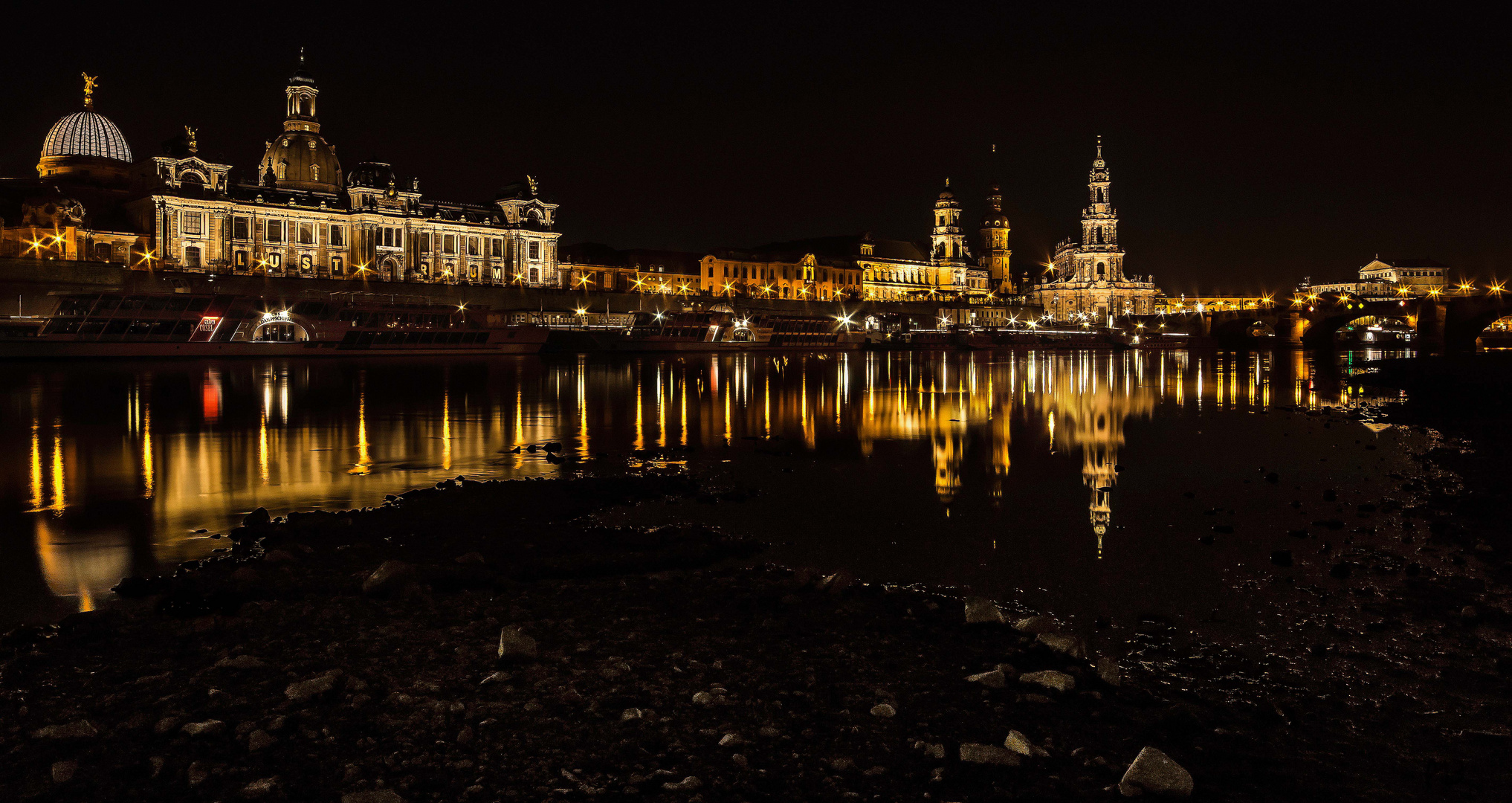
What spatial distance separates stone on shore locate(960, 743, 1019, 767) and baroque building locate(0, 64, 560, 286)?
11043 cm

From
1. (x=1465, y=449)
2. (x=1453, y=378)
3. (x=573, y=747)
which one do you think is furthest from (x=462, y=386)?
(x=1453, y=378)

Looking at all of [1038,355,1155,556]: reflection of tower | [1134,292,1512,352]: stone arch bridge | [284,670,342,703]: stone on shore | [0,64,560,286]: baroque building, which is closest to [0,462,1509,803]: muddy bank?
[284,670,342,703]: stone on shore

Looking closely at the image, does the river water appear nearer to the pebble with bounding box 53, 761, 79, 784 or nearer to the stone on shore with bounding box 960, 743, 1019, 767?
the stone on shore with bounding box 960, 743, 1019, 767

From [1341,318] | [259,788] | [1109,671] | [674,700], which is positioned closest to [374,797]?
[259,788]

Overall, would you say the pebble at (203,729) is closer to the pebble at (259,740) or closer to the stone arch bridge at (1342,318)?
the pebble at (259,740)

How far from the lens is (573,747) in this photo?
558cm

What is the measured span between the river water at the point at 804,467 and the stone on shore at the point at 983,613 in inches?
33.4

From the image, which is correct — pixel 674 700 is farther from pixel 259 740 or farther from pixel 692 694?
pixel 259 740

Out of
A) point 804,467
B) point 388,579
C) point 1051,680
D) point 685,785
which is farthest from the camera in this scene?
point 804,467

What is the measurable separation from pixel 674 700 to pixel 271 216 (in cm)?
13281

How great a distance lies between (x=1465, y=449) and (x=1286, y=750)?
18.5 metres

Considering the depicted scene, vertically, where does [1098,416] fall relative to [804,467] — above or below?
above

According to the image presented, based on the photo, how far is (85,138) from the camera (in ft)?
400

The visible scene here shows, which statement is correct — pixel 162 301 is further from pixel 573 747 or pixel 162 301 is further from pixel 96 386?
pixel 573 747
